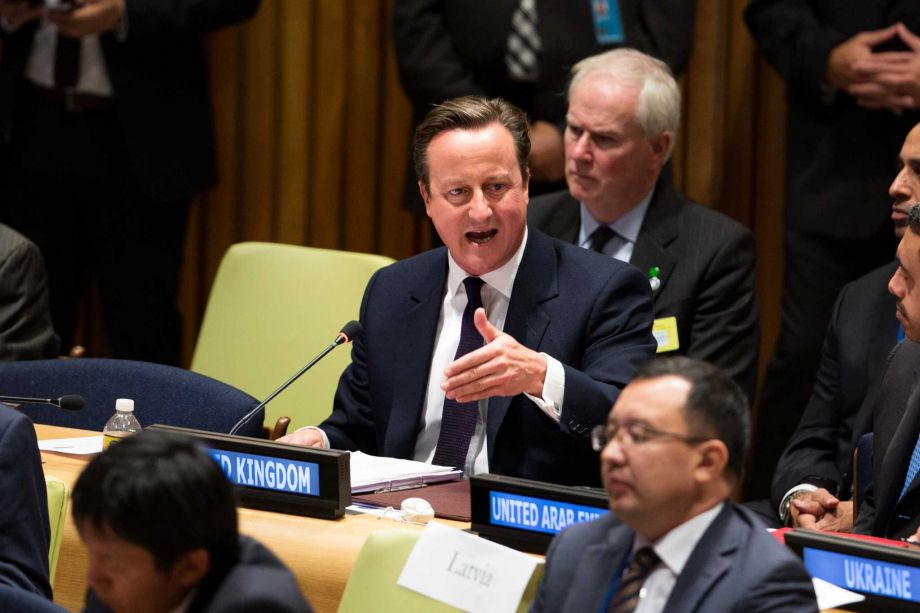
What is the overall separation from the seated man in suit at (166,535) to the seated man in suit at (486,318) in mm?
1335

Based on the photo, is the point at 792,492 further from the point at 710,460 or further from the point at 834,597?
the point at 710,460

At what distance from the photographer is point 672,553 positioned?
6.73 ft

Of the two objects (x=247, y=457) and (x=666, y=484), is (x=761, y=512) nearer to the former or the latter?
(x=247, y=457)

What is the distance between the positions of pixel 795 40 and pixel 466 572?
9.07 ft

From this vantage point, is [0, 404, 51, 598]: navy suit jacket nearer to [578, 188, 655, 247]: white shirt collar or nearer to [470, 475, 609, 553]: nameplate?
[470, 475, 609, 553]: nameplate

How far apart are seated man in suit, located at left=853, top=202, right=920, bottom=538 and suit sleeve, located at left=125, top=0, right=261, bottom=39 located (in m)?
2.71

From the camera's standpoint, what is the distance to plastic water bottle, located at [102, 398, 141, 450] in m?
3.10

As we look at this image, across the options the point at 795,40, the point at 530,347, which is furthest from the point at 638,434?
the point at 795,40

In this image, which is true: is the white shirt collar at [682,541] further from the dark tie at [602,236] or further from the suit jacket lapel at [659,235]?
the dark tie at [602,236]

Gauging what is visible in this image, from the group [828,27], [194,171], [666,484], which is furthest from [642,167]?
[666,484]

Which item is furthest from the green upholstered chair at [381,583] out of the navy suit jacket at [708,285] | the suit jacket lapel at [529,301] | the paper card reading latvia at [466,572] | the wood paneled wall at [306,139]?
the wood paneled wall at [306,139]

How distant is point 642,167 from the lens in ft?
13.9

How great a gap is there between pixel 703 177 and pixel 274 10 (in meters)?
1.66

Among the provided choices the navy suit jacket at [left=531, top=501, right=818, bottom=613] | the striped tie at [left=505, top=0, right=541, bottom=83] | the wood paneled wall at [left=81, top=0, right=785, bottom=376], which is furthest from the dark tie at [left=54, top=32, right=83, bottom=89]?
the navy suit jacket at [left=531, top=501, right=818, bottom=613]
